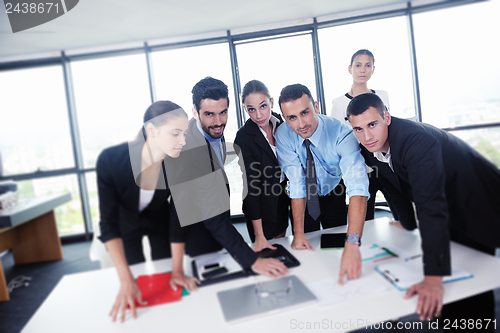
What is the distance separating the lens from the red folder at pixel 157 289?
93 cm

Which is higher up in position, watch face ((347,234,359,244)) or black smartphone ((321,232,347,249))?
watch face ((347,234,359,244))

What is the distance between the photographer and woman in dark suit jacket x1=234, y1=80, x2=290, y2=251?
1.54 metres

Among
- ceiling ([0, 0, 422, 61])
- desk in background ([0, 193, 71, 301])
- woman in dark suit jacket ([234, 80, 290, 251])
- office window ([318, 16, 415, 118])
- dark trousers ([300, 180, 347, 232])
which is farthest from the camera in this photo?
desk in background ([0, 193, 71, 301])

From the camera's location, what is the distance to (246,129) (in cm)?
165

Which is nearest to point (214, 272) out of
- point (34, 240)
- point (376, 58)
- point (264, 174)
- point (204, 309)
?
point (204, 309)

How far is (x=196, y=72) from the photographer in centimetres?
112

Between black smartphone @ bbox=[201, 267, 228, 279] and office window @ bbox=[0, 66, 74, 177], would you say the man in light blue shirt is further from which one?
office window @ bbox=[0, 66, 74, 177]

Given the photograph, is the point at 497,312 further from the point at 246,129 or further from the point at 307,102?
the point at 246,129

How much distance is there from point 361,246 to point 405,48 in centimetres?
308

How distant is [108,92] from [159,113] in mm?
446

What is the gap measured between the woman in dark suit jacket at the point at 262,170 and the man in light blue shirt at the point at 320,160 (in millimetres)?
77

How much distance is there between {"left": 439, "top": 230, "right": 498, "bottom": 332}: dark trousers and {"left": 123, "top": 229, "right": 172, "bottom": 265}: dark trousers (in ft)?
3.26

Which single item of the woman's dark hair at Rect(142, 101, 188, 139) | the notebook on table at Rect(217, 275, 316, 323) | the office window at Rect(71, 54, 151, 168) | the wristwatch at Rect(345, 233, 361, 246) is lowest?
the notebook on table at Rect(217, 275, 316, 323)

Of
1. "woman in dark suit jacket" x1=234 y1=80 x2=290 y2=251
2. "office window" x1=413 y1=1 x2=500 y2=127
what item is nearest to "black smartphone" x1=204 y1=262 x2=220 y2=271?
"woman in dark suit jacket" x1=234 y1=80 x2=290 y2=251
